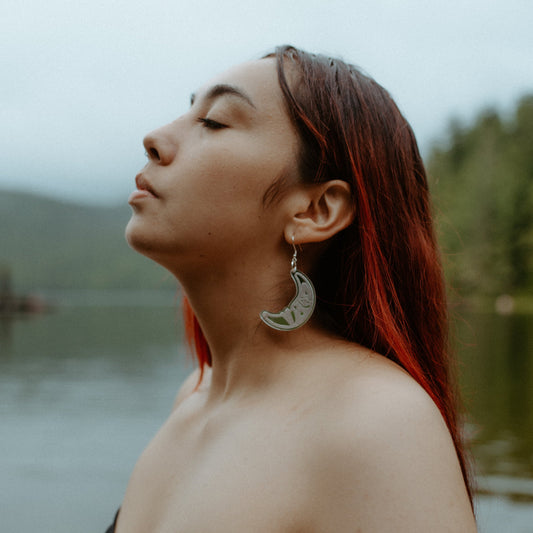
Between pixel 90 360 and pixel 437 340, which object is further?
pixel 90 360

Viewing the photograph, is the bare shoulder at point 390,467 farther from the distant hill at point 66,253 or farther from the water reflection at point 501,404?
the distant hill at point 66,253

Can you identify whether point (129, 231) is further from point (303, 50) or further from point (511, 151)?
point (511, 151)

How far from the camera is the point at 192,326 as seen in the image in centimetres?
164

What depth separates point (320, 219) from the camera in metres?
1.26

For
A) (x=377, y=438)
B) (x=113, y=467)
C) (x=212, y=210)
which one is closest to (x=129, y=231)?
(x=212, y=210)

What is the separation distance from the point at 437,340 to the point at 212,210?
51cm

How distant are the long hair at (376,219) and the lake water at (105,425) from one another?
0.64ft

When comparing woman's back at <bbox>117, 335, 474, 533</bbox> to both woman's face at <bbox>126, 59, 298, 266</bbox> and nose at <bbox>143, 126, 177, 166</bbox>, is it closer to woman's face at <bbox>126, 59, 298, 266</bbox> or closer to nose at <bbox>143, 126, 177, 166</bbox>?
woman's face at <bbox>126, 59, 298, 266</bbox>

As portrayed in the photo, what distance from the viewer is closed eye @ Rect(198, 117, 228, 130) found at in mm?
1253

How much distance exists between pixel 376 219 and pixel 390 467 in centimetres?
48

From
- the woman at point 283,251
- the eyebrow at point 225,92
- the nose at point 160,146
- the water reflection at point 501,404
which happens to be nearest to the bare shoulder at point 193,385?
the woman at point 283,251

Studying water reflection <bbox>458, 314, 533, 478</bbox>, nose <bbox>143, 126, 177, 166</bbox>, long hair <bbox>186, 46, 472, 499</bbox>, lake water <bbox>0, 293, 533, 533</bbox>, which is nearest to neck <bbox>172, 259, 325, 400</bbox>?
long hair <bbox>186, 46, 472, 499</bbox>

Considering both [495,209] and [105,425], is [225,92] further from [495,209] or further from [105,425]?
[495,209]

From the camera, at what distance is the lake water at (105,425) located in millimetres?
4281
